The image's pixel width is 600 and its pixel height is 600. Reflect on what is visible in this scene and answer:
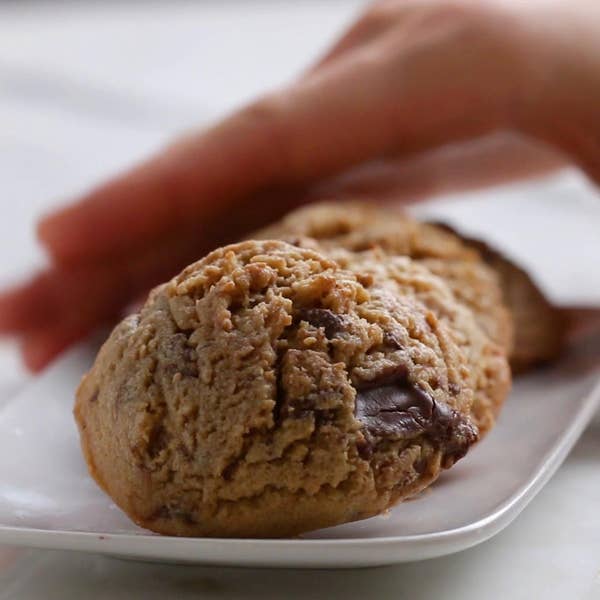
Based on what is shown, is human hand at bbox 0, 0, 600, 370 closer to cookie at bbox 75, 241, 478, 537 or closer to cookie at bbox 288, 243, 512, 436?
cookie at bbox 288, 243, 512, 436

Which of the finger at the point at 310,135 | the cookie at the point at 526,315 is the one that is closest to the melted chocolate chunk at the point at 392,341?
the cookie at the point at 526,315

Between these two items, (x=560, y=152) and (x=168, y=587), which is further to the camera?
(x=560, y=152)

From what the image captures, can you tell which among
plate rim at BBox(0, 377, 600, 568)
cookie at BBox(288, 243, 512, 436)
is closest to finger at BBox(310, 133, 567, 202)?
cookie at BBox(288, 243, 512, 436)

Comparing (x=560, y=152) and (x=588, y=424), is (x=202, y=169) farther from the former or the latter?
(x=588, y=424)

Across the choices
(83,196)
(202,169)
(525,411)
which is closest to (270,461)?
(525,411)

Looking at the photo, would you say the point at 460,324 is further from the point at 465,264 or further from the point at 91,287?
the point at 91,287

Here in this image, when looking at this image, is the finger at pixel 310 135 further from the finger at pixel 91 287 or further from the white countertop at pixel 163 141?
the white countertop at pixel 163 141
